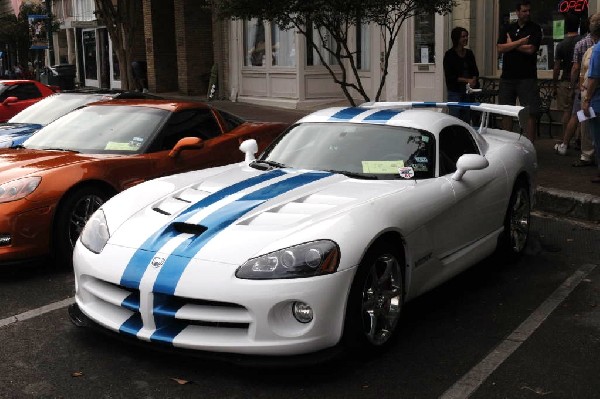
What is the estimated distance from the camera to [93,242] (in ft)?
14.7

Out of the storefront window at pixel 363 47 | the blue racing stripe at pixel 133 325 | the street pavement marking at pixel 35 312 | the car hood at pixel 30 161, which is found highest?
the storefront window at pixel 363 47

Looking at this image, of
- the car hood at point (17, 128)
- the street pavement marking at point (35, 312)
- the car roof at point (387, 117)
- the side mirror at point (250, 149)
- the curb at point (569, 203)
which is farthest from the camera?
the car hood at point (17, 128)

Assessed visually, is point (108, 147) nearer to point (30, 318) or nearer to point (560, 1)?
point (30, 318)

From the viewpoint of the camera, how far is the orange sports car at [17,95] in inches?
549

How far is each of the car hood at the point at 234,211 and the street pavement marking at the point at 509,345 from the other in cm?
106

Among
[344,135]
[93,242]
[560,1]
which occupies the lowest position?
[93,242]

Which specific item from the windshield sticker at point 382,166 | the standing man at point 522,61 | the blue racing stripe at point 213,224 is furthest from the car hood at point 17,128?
the standing man at point 522,61

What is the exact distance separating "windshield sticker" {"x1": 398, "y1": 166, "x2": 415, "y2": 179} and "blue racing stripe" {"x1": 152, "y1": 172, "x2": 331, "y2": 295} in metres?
0.53

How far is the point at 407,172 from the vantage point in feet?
16.5

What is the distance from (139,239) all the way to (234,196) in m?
0.69

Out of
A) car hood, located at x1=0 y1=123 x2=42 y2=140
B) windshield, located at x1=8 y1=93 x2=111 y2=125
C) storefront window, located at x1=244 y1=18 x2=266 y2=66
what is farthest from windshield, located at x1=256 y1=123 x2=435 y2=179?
storefront window, located at x1=244 y1=18 x2=266 y2=66

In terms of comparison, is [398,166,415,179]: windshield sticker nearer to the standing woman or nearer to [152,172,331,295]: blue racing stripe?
[152,172,331,295]: blue racing stripe

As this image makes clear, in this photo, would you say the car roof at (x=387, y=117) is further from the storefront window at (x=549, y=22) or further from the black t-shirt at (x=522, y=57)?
the storefront window at (x=549, y=22)

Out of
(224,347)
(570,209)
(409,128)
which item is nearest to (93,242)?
(224,347)
